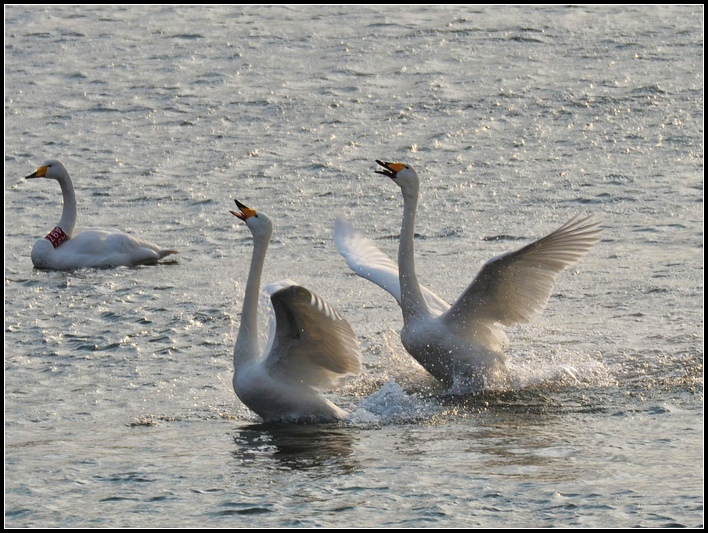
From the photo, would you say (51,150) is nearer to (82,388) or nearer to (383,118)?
(383,118)

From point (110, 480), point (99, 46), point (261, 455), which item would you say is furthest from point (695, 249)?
point (99, 46)

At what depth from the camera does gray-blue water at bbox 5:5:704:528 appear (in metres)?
8.94

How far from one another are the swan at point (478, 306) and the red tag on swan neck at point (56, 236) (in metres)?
5.56

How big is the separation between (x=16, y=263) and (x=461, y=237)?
14.9ft

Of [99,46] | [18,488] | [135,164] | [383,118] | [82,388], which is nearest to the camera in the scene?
[18,488]

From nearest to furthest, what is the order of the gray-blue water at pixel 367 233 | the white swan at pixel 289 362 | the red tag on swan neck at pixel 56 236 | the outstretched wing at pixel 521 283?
the gray-blue water at pixel 367 233
the white swan at pixel 289 362
the outstretched wing at pixel 521 283
the red tag on swan neck at pixel 56 236

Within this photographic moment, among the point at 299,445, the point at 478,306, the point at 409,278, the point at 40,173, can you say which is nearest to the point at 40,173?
the point at 40,173

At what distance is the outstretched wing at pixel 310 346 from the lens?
9531mm

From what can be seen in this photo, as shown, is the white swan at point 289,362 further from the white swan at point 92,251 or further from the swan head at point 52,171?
the swan head at point 52,171

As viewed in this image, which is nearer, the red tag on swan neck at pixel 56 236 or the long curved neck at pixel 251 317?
the long curved neck at pixel 251 317

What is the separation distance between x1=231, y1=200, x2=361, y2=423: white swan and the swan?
2.92 feet

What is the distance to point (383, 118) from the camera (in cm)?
1995

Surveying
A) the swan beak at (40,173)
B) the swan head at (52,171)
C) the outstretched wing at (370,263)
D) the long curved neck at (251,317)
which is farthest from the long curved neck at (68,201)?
the long curved neck at (251,317)

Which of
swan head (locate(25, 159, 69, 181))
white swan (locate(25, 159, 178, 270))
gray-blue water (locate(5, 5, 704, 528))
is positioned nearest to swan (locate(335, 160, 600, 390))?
gray-blue water (locate(5, 5, 704, 528))
